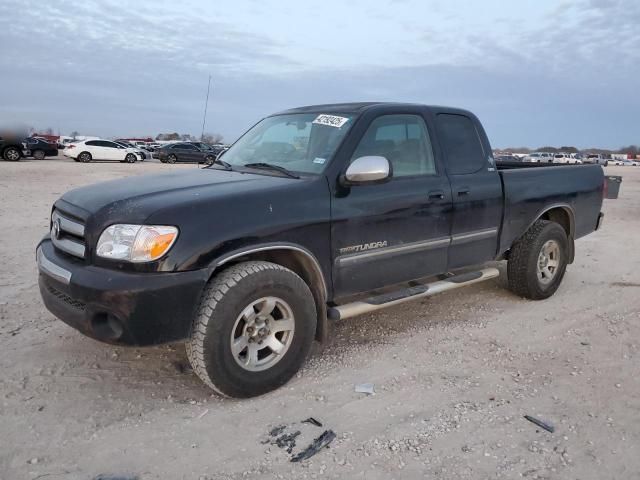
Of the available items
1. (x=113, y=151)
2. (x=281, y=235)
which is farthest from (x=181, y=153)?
(x=281, y=235)

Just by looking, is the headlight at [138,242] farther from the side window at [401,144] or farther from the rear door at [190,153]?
the rear door at [190,153]

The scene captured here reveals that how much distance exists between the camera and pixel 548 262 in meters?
5.62

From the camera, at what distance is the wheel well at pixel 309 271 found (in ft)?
11.9

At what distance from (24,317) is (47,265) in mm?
1540

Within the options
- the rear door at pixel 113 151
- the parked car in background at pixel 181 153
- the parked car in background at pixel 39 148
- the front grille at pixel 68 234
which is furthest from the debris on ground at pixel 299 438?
the parked car in background at pixel 181 153

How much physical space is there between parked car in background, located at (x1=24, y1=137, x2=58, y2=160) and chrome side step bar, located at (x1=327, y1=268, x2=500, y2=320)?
103ft

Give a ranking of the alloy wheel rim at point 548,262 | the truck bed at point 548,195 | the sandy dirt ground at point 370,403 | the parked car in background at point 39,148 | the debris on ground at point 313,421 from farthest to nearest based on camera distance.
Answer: the parked car in background at point 39,148 < the alloy wheel rim at point 548,262 < the truck bed at point 548,195 < the debris on ground at point 313,421 < the sandy dirt ground at point 370,403

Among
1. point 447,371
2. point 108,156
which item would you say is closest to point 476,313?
point 447,371

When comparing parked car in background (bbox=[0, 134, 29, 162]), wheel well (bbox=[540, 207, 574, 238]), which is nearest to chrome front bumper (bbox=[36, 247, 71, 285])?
wheel well (bbox=[540, 207, 574, 238])

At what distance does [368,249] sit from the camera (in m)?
3.91

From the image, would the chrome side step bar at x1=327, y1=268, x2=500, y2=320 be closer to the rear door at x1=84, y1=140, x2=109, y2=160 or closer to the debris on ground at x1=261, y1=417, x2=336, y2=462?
the debris on ground at x1=261, y1=417, x2=336, y2=462

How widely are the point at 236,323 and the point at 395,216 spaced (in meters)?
1.47

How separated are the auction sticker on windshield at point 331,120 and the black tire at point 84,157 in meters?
31.1

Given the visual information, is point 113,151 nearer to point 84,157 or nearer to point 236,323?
point 84,157
